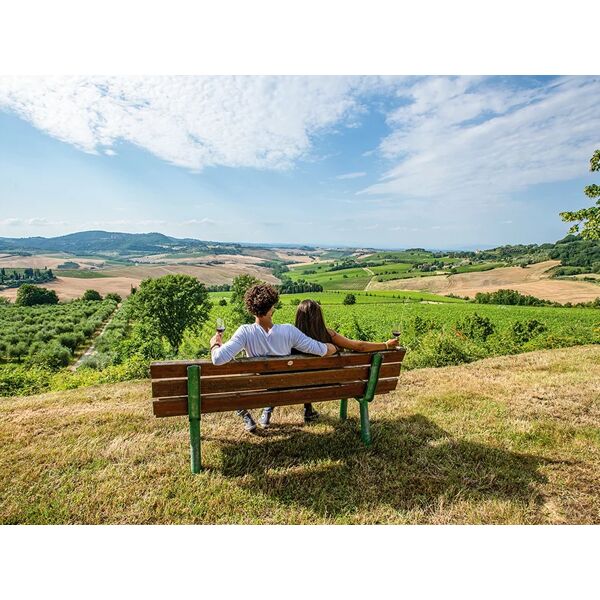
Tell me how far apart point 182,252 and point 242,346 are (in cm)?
7255

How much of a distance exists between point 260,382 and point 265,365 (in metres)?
0.17

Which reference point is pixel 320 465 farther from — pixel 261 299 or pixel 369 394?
pixel 261 299

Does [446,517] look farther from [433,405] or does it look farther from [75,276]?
[75,276]

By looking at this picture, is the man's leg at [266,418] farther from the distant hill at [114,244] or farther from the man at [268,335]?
the distant hill at [114,244]

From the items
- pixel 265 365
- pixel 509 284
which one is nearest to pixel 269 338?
pixel 265 365

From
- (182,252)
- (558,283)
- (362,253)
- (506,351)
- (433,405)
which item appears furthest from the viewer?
(362,253)

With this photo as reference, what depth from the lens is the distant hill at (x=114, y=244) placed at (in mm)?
73769

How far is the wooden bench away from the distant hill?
221 ft

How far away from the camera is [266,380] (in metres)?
3.00

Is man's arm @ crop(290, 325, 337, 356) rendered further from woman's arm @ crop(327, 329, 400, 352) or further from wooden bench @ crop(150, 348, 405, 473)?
woman's arm @ crop(327, 329, 400, 352)

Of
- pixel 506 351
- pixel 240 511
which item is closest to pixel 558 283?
pixel 506 351

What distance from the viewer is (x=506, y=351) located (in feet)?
29.9

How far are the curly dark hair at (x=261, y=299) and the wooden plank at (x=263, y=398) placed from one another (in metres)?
0.74

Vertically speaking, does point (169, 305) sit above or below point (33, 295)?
above
